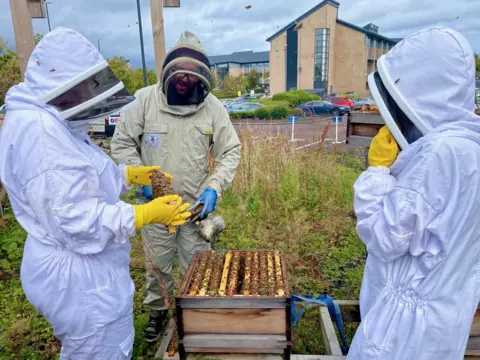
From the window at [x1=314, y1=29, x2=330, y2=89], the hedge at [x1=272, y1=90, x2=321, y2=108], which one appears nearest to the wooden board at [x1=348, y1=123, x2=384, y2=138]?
the hedge at [x1=272, y1=90, x2=321, y2=108]

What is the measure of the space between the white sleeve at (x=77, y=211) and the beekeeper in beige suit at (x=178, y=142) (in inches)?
35.4

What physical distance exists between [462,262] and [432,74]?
0.73 m

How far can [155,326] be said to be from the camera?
109 inches

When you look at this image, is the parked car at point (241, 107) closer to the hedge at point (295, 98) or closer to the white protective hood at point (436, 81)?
the hedge at point (295, 98)

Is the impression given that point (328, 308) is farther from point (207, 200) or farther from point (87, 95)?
point (87, 95)

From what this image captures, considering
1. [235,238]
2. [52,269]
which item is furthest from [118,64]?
[52,269]

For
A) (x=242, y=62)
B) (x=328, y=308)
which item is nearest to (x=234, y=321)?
(x=328, y=308)

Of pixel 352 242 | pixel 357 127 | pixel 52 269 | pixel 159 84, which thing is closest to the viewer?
pixel 52 269

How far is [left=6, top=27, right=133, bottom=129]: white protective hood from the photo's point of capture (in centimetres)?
148

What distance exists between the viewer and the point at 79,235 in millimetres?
1481

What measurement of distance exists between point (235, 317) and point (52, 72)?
1.42 meters

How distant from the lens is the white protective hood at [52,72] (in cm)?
148

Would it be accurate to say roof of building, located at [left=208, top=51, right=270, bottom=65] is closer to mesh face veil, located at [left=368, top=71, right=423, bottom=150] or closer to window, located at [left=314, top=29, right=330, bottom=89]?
window, located at [left=314, top=29, right=330, bottom=89]

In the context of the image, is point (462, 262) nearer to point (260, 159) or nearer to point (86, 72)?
point (86, 72)
